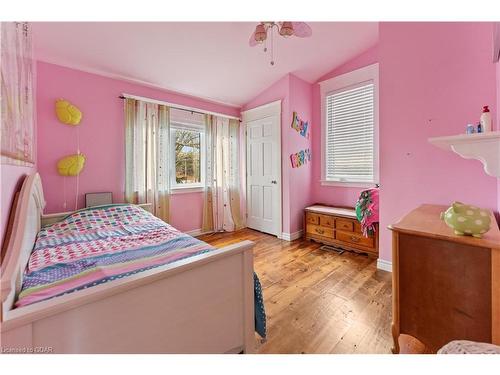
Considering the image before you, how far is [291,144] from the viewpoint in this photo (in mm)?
3334

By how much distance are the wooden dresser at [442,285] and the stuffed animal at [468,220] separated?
1.4 inches

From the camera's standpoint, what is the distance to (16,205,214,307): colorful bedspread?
1.02 meters

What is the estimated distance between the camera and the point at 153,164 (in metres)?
2.98

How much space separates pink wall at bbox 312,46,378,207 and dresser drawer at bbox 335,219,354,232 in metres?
0.53

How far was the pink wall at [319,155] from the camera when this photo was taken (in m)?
3.12

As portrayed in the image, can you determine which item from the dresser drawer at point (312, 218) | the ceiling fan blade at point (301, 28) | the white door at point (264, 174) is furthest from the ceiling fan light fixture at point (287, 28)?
the dresser drawer at point (312, 218)

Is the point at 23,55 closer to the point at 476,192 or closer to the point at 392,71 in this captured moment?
the point at 392,71

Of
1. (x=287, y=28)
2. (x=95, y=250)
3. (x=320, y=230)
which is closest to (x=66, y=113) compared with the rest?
(x=95, y=250)

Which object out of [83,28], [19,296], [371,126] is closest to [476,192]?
[371,126]

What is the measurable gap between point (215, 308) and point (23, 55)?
1810mm

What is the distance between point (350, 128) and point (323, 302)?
8.17 feet

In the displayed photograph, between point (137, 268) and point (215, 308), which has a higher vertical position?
point (137, 268)
